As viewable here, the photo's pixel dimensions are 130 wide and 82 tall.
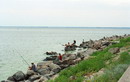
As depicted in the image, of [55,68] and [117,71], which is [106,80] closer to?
[117,71]

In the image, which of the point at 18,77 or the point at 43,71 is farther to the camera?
the point at 43,71

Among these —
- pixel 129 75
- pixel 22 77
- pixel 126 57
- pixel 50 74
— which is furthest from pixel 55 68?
pixel 129 75

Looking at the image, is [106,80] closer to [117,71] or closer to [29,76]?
[117,71]

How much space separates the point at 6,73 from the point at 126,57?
12.9 m

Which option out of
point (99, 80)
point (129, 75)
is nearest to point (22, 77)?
point (99, 80)

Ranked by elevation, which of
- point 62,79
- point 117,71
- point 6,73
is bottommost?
point 6,73

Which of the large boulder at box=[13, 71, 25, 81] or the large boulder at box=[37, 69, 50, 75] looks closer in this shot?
the large boulder at box=[13, 71, 25, 81]

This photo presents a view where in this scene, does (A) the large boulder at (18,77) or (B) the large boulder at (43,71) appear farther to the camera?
(B) the large boulder at (43,71)

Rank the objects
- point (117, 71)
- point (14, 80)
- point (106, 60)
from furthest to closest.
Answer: point (14, 80), point (106, 60), point (117, 71)

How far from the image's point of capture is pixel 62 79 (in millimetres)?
11891

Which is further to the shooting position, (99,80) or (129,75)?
(99,80)

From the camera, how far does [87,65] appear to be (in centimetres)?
1423

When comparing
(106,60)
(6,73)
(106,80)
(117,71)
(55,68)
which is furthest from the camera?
Answer: (6,73)

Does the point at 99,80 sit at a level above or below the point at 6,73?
above
